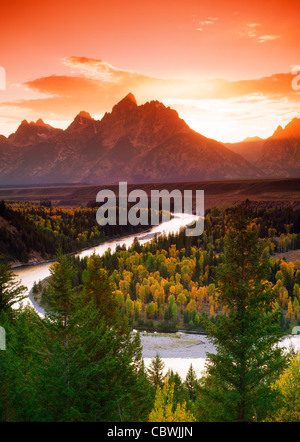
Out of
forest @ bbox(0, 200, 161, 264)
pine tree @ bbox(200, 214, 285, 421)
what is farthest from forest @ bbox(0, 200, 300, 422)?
forest @ bbox(0, 200, 161, 264)

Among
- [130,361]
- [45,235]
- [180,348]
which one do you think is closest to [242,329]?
[130,361]

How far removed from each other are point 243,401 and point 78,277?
76405 millimetres

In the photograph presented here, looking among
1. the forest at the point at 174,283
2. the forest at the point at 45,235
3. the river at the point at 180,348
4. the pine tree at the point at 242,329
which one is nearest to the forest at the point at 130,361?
the pine tree at the point at 242,329

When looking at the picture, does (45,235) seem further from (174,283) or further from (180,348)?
(180,348)

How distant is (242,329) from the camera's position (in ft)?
69.6

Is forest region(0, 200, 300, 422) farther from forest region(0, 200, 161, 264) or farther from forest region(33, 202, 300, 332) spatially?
forest region(0, 200, 161, 264)

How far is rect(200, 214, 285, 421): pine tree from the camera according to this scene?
20688mm

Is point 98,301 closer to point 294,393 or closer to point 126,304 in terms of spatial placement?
point 294,393

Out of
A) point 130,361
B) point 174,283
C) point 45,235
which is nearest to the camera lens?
point 130,361

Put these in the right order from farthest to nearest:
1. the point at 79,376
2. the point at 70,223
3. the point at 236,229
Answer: the point at 70,223 < the point at 236,229 < the point at 79,376

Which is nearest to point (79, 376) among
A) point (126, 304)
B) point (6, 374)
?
point (6, 374)

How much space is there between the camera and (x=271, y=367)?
2111 cm

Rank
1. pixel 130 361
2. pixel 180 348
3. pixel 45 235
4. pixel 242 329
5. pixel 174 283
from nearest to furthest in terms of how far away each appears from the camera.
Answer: pixel 242 329 → pixel 130 361 → pixel 180 348 → pixel 174 283 → pixel 45 235
